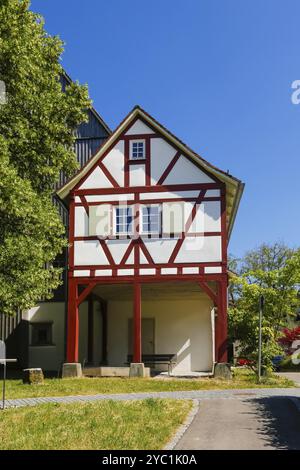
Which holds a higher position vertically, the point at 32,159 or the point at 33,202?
the point at 32,159

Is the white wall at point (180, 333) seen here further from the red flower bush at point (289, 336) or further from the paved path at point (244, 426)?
the red flower bush at point (289, 336)

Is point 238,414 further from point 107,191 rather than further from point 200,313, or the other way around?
point 200,313

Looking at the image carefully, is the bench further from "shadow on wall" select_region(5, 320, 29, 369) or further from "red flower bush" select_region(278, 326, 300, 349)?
"red flower bush" select_region(278, 326, 300, 349)

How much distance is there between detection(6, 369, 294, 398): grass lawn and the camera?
55.7ft

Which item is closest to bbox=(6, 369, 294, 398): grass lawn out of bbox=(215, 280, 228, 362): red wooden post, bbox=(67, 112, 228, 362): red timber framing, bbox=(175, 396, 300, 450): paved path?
bbox=(215, 280, 228, 362): red wooden post

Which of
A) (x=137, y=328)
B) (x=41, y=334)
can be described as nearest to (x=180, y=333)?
(x=137, y=328)

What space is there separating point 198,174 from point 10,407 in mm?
12015

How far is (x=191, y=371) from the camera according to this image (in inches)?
1040

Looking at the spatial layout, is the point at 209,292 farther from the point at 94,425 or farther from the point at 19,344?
the point at 94,425

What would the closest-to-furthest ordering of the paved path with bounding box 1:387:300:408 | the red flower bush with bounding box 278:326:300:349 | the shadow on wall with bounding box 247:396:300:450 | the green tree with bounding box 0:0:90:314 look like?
the shadow on wall with bounding box 247:396:300:450 < the paved path with bounding box 1:387:300:408 < the green tree with bounding box 0:0:90:314 < the red flower bush with bounding box 278:326:300:349

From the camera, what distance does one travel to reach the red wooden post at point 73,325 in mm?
22234

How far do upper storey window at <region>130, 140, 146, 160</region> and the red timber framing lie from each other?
140mm
